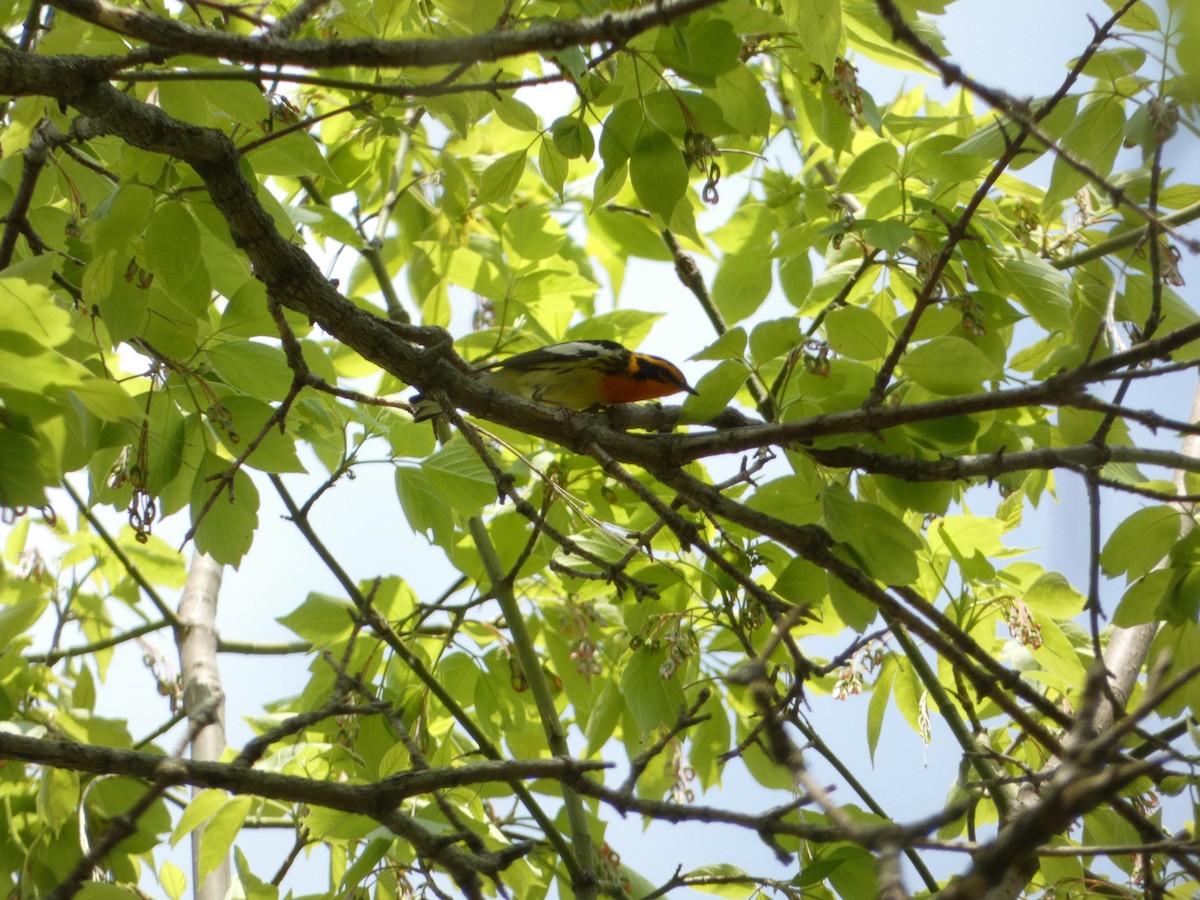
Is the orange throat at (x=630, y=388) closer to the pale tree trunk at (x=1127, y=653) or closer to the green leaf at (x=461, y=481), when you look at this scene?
the green leaf at (x=461, y=481)

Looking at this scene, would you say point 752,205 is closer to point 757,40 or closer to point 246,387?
point 757,40

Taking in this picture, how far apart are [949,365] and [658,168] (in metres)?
0.77

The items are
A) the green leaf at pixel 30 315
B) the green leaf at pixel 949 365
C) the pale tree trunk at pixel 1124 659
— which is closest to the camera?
the green leaf at pixel 30 315

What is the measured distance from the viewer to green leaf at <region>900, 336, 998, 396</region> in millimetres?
2156

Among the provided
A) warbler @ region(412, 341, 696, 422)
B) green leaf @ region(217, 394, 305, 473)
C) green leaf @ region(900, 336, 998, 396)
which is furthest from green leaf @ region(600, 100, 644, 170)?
warbler @ region(412, 341, 696, 422)

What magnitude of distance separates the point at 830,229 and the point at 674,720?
4.63 ft

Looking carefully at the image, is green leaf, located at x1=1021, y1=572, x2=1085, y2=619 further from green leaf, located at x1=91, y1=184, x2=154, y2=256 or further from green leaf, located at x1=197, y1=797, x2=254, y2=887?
green leaf, located at x1=91, y1=184, x2=154, y2=256

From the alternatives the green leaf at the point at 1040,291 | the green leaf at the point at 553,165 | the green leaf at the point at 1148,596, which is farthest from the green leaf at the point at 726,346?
the green leaf at the point at 1148,596

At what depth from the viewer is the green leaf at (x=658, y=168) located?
2.30m

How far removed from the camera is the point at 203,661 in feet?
14.5

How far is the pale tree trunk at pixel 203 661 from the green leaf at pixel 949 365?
273cm

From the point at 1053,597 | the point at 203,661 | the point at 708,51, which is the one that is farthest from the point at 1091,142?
the point at 203,661

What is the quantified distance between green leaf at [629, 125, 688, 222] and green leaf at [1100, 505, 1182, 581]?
133 centimetres

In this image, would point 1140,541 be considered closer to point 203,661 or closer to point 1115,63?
point 1115,63
